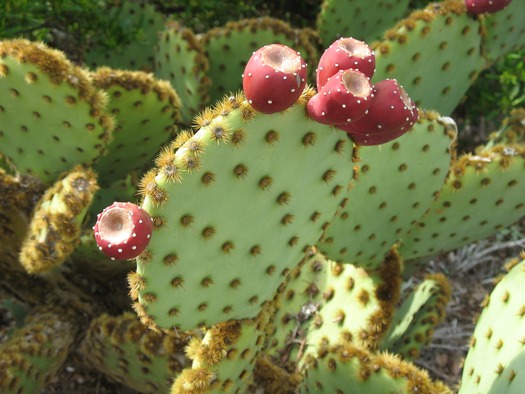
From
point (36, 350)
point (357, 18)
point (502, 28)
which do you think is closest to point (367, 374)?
point (36, 350)

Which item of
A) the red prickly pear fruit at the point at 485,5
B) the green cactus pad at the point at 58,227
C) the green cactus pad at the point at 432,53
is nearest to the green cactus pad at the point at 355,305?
the green cactus pad at the point at 432,53

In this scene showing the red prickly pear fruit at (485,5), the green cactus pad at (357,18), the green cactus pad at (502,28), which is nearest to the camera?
the red prickly pear fruit at (485,5)

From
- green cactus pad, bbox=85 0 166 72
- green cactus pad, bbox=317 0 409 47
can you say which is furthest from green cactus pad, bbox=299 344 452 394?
green cactus pad, bbox=85 0 166 72

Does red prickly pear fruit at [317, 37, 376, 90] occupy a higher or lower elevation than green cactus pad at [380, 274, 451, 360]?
higher

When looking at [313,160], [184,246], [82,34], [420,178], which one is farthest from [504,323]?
[82,34]

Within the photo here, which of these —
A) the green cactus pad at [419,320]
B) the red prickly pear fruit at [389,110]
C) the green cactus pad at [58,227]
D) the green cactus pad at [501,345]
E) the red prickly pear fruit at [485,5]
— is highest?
the red prickly pear fruit at [389,110]

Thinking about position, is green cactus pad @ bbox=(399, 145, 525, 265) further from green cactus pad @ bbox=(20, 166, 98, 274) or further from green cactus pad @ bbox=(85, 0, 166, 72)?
green cactus pad @ bbox=(85, 0, 166, 72)

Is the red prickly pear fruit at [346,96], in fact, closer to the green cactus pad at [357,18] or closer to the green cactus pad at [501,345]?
the green cactus pad at [501,345]
